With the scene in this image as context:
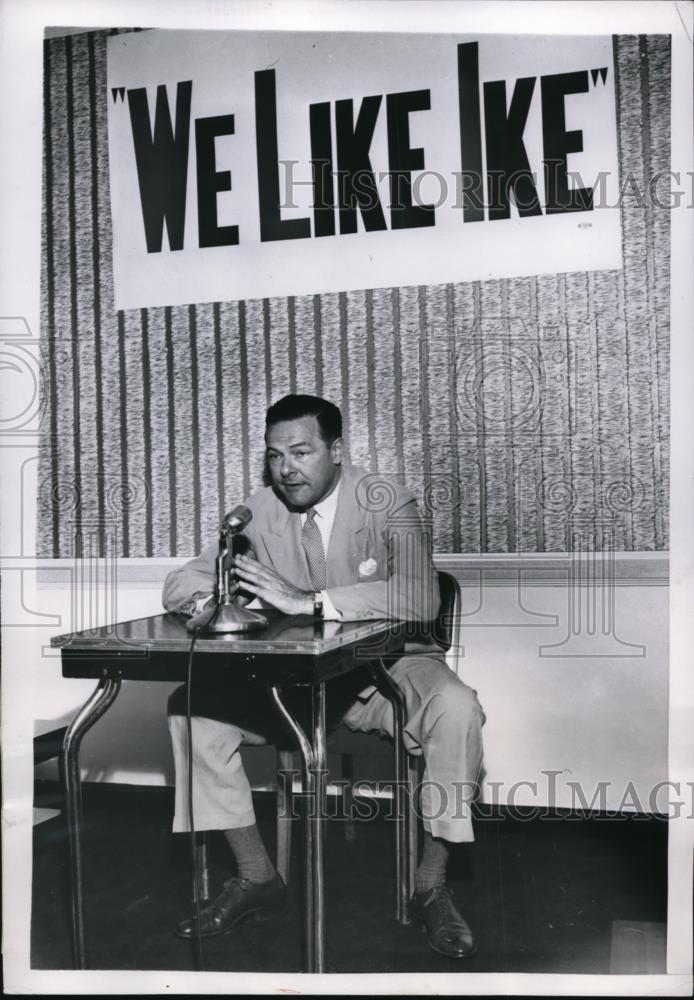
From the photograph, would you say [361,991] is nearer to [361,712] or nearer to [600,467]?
[361,712]

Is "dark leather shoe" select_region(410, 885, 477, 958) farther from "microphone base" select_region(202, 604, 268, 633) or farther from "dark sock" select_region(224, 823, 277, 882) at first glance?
"microphone base" select_region(202, 604, 268, 633)

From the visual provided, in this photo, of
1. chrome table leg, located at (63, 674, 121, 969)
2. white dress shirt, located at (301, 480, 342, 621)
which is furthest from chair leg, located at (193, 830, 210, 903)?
white dress shirt, located at (301, 480, 342, 621)

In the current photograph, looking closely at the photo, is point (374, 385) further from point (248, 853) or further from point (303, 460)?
point (248, 853)

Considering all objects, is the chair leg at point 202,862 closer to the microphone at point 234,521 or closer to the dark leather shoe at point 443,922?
the dark leather shoe at point 443,922

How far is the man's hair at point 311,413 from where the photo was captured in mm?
2416

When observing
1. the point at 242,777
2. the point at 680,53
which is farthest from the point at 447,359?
the point at 242,777

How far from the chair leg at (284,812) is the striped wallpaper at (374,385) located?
0.79m

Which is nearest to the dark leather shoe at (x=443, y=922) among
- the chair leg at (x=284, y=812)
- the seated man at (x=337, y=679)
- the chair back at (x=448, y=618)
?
the seated man at (x=337, y=679)

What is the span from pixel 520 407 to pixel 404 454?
16.7 inches

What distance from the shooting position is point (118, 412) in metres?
2.73

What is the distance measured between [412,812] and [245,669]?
705mm

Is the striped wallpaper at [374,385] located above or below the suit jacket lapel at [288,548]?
above

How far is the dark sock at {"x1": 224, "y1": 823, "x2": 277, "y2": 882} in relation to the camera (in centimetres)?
206

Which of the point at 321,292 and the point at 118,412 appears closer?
the point at 321,292
